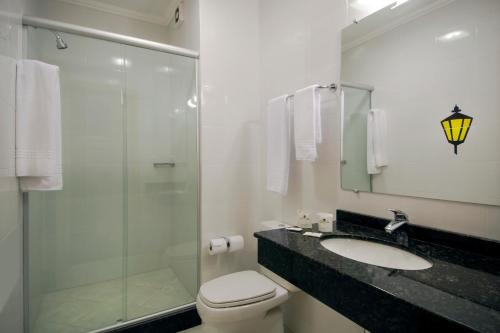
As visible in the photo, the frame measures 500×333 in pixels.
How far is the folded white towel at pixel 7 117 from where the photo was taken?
0.93m

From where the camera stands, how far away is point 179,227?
6.69ft

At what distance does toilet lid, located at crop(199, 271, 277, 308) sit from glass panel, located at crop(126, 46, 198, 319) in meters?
0.55

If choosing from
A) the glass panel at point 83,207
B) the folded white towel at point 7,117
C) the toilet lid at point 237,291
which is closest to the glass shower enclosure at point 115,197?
the glass panel at point 83,207

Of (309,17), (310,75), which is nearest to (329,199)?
(310,75)

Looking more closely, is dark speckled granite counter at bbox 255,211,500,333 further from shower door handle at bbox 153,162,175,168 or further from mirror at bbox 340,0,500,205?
shower door handle at bbox 153,162,175,168

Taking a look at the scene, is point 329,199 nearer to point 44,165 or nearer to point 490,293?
point 490,293

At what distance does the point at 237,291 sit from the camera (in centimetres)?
132

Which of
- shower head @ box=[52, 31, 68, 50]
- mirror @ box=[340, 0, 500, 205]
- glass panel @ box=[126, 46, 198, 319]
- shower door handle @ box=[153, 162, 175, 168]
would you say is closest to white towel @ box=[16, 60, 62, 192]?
shower head @ box=[52, 31, 68, 50]

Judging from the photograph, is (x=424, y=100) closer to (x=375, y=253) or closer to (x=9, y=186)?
(x=375, y=253)

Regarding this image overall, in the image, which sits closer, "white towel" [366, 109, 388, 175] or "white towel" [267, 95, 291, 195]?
"white towel" [366, 109, 388, 175]

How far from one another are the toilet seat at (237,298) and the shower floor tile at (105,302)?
2.21 feet

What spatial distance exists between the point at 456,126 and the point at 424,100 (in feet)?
0.54

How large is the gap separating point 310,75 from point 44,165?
1540 millimetres

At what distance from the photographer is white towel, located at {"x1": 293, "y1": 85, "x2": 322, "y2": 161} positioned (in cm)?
142
